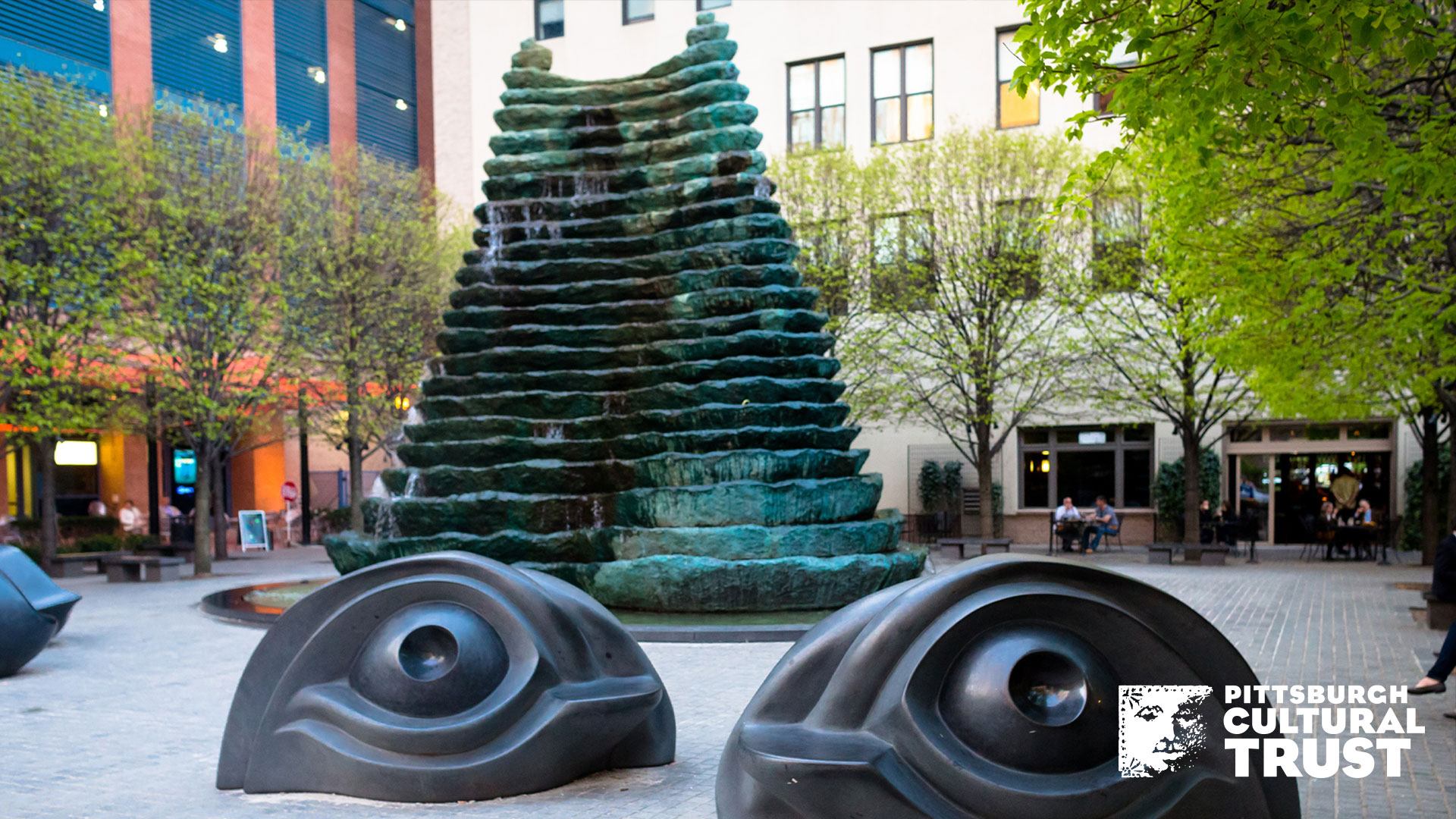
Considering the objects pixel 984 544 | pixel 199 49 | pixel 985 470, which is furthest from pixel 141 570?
pixel 985 470

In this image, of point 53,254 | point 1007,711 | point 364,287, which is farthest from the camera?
point 364,287

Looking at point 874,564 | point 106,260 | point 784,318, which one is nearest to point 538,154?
point 784,318

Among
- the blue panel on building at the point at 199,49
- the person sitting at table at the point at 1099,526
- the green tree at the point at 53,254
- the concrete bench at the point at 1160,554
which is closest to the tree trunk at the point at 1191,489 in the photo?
the concrete bench at the point at 1160,554

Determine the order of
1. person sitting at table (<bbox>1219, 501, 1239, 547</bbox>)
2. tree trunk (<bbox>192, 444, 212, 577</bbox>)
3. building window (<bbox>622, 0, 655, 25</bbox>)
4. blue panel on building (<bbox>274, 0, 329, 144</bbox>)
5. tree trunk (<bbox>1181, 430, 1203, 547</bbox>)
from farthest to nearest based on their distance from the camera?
1. building window (<bbox>622, 0, 655, 25</bbox>)
2. blue panel on building (<bbox>274, 0, 329, 144</bbox>)
3. person sitting at table (<bbox>1219, 501, 1239, 547</bbox>)
4. tree trunk (<bbox>1181, 430, 1203, 547</bbox>)
5. tree trunk (<bbox>192, 444, 212, 577</bbox>)

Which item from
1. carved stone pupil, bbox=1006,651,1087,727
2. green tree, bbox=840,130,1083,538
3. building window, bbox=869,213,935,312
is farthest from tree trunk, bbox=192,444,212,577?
carved stone pupil, bbox=1006,651,1087,727

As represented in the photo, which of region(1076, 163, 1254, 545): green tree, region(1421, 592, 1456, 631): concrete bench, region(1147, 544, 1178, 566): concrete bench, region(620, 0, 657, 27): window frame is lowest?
region(1147, 544, 1178, 566): concrete bench

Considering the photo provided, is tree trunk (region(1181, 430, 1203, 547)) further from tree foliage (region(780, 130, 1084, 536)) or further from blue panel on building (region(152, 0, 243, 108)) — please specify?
blue panel on building (region(152, 0, 243, 108))

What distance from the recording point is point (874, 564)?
15195mm

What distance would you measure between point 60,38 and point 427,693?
1231 inches

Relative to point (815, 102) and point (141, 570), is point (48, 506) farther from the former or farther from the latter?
point (815, 102)

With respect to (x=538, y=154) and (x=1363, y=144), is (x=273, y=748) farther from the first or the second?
(x=538, y=154)

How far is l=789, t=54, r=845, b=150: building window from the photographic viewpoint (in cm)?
3712

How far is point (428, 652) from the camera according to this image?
22.1ft

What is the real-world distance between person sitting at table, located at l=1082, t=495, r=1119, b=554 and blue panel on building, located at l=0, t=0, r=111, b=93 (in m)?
27.0
